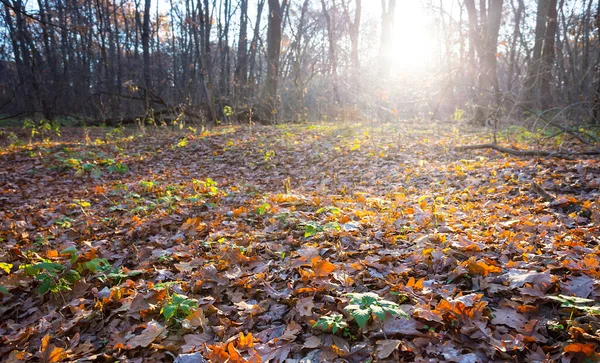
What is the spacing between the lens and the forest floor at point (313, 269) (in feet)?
5.65

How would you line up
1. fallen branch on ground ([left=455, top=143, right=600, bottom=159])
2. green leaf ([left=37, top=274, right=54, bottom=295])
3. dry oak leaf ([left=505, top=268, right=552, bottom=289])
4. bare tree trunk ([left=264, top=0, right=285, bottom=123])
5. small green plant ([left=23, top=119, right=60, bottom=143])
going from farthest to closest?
bare tree trunk ([left=264, top=0, right=285, bottom=123]) < small green plant ([left=23, top=119, right=60, bottom=143]) < fallen branch on ground ([left=455, top=143, right=600, bottom=159]) < green leaf ([left=37, top=274, right=54, bottom=295]) < dry oak leaf ([left=505, top=268, right=552, bottom=289])

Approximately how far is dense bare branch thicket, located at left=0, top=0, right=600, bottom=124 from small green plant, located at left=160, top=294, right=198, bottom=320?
659 cm

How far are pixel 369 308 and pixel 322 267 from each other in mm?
604

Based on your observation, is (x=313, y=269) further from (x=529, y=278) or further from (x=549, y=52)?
(x=549, y=52)

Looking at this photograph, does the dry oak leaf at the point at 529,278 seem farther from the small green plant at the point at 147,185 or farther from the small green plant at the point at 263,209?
the small green plant at the point at 147,185

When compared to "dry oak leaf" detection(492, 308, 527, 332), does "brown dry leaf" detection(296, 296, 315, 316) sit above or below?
below

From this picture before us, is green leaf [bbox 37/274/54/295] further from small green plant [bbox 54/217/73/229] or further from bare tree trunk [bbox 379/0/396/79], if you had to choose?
bare tree trunk [bbox 379/0/396/79]

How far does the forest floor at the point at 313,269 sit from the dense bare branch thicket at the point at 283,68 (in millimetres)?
4081

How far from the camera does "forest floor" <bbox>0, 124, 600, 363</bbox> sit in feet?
5.65

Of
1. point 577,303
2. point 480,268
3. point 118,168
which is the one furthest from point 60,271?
point 118,168

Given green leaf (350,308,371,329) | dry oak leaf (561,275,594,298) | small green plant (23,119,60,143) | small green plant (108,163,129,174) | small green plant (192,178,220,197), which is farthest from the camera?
small green plant (23,119,60,143)

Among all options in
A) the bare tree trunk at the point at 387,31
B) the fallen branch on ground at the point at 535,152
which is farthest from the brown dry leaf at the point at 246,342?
the bare tree trunk at the point at 387,31

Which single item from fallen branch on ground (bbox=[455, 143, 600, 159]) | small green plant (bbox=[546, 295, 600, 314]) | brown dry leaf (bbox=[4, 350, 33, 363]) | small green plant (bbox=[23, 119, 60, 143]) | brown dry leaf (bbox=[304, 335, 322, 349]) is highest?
small green plant (bbox=[23, 119, 60, 143])

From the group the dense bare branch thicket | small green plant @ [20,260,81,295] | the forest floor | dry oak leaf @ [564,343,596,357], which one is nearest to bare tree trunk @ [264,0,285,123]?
the dense bare branch thicket
